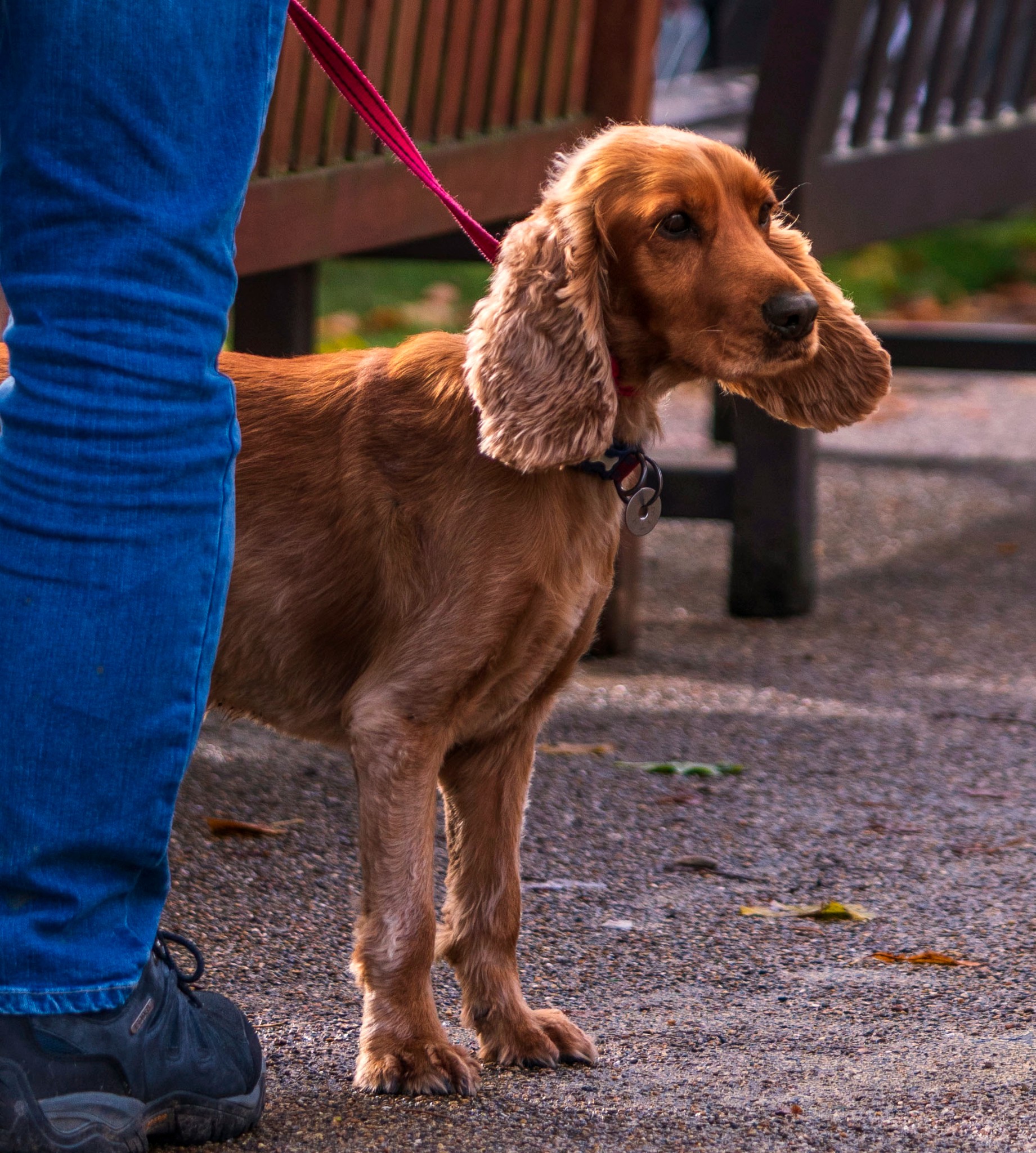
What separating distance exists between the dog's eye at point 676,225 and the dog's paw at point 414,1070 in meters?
1.16

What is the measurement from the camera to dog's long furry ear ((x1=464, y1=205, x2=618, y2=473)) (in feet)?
7.47

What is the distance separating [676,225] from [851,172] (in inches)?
122

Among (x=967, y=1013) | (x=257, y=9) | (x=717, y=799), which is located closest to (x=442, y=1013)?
(x=967, y=1013)

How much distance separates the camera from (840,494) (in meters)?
7.03

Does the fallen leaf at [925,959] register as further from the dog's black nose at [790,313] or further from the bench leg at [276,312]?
the bench leg at [276,312]

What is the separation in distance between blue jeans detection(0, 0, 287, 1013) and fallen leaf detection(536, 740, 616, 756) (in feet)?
7.22

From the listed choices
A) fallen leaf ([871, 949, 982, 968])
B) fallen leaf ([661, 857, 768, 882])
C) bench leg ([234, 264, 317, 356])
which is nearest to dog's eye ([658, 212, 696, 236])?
fallen leaf ([871, 949, 982, 968])

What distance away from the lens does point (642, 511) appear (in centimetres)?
248

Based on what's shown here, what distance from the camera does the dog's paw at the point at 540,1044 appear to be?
2.36m

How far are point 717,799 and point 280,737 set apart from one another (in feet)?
3.65

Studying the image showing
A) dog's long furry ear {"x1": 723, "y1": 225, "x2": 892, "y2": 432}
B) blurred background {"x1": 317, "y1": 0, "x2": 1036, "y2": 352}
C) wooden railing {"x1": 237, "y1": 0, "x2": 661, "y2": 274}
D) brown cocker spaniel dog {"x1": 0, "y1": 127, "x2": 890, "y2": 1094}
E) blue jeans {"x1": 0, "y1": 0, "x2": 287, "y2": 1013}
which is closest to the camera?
blue jeans {"x1": 0, "y1": 0, "x2": 287, "y2": 1013}

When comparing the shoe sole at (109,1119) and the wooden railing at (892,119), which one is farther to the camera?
the wooden railing at (892,119)

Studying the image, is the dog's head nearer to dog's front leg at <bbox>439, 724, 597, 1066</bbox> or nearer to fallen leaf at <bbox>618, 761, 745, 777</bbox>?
dog's front leg at <bbox>439, 724, 597, 1066</bbox>

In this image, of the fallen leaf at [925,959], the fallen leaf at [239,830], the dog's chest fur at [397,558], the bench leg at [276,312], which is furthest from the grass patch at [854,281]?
the fallen leaf at [925,959]
